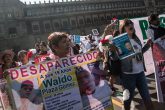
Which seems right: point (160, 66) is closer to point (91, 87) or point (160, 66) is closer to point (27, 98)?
point (91, 87)

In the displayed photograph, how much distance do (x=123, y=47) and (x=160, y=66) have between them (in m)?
1.17

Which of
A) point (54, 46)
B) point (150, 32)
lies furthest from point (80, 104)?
point (150, 32)

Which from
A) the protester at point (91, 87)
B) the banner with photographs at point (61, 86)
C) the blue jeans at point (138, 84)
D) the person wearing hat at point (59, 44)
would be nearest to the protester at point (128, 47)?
the blue jeans at point (138, 84)

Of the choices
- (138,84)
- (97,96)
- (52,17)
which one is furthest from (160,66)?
(52,17)

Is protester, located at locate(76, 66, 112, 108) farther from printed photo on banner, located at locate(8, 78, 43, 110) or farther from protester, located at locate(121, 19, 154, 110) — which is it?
protester, located at locate(121, 19, 154, 110)

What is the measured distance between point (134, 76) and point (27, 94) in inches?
77.6

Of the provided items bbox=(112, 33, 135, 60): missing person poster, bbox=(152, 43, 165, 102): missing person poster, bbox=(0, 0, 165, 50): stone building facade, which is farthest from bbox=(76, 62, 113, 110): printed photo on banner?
bbox=(0, 0, 165, 50): stone building facade

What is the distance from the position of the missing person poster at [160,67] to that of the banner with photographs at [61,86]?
6.47 feet

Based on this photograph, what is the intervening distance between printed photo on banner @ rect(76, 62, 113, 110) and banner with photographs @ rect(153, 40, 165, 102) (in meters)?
1.98

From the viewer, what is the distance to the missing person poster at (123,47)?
4.59 m

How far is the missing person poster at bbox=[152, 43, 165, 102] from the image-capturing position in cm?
545

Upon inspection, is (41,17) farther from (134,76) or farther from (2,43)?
(134,76)

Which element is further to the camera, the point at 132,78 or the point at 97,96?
the point at 132,78

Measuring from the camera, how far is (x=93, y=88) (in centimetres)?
358
